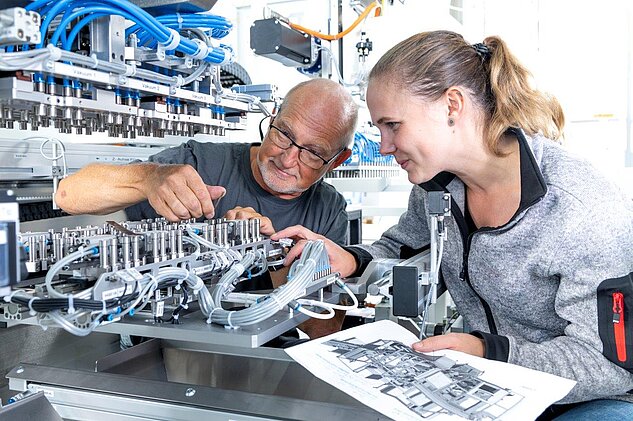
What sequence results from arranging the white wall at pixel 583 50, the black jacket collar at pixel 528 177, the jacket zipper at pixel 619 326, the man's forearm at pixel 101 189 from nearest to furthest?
the jacket zipper at pixel 619 326 < the black jacket collar at pixel 528 177 < the man's forearm at pixel 101 189 < the white wall at pixel 583 50

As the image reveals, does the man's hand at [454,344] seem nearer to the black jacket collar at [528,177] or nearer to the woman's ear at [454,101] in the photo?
the black jacket collar at [528,177]

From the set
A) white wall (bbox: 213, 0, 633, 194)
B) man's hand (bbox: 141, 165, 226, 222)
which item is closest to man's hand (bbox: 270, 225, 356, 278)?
man's hand (bbox: 141, 165, 226, 222)

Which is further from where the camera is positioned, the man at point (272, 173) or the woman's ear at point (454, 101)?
the man at point (272, 173)

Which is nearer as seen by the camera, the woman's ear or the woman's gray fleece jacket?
the woman's gray fleece jacket

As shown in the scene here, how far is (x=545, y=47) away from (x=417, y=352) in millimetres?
4693

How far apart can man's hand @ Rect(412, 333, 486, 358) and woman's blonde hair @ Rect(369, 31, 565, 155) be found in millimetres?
424

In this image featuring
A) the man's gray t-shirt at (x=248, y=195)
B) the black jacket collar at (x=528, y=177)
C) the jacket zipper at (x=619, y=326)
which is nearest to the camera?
the jacket zipper at (x=619, y=326)

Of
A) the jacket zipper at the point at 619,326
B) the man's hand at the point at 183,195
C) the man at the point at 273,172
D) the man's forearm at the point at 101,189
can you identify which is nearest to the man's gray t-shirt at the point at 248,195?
the man at the point at 273,172

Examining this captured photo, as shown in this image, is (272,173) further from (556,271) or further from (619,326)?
(619,326)

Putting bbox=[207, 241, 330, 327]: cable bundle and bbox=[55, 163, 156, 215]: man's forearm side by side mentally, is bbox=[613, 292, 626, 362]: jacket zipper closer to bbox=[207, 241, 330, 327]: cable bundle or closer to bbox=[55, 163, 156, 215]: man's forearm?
bbox=[207, 241, 330, 327]: cable bundle

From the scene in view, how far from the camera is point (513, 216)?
114cm

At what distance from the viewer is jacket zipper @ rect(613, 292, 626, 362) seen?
0.98m

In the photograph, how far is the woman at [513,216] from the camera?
39.1 inches

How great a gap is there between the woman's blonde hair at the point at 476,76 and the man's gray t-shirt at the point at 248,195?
70 cm
